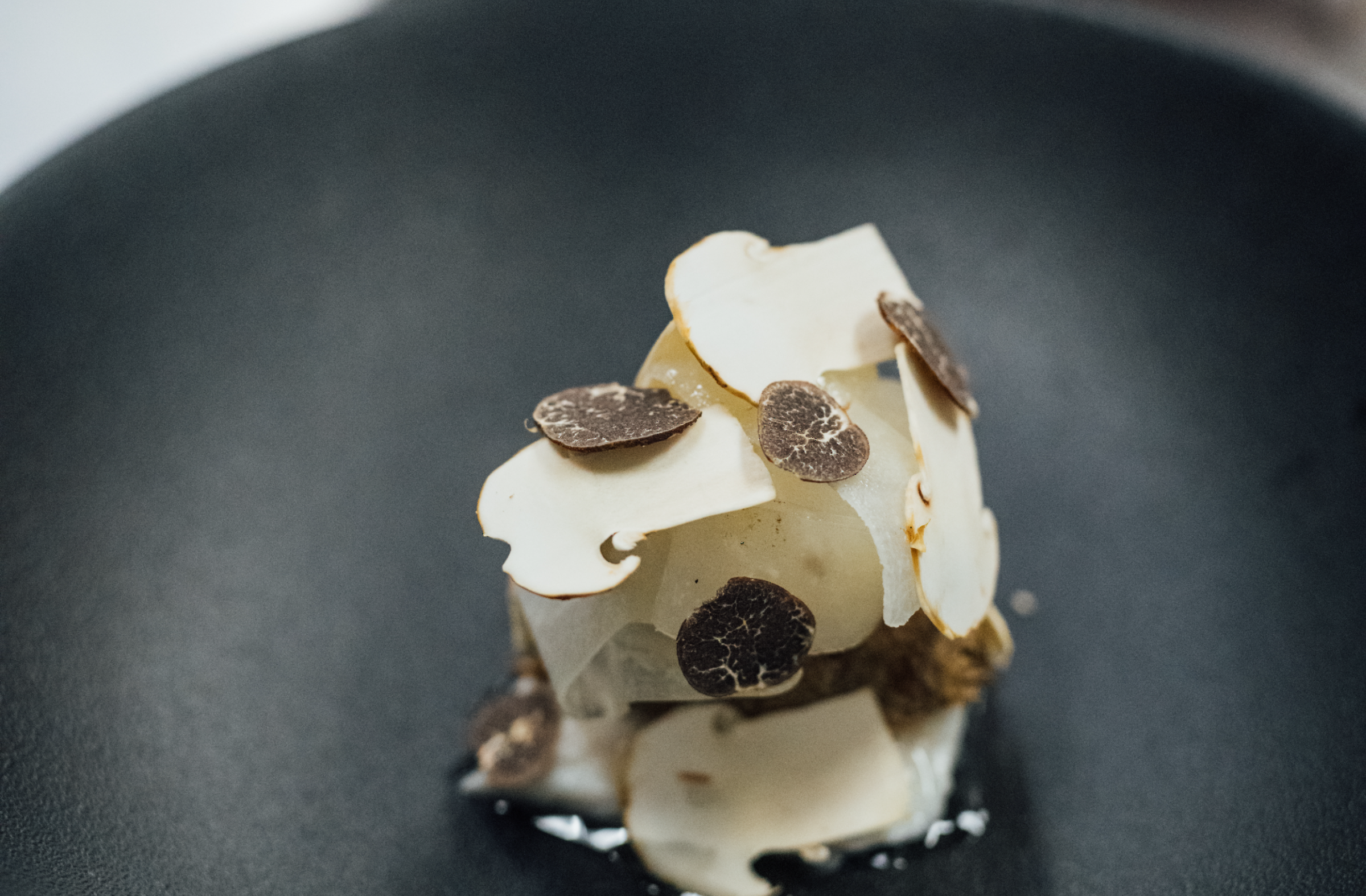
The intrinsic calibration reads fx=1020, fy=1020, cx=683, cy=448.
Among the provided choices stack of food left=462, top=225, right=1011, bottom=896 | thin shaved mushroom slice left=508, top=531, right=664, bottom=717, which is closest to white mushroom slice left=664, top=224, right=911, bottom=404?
stack of food left=462, top=225, right=1011, bottom=896

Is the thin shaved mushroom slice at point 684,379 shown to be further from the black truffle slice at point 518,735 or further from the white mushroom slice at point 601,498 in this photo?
the black truffle slice at point 518,735

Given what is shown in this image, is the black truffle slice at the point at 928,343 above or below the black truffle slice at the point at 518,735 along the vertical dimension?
above

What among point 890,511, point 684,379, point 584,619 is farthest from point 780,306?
point 584,619

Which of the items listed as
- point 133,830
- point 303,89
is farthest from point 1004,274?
point 133,830

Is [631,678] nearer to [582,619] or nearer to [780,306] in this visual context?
[582,619]

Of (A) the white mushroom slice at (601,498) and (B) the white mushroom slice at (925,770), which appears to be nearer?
(A) the white mushroom slice at (601,498)

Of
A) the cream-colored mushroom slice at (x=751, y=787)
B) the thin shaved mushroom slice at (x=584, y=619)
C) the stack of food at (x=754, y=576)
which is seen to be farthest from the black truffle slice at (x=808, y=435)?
the cream-colored mushroom slice at (x=751, y=787)
